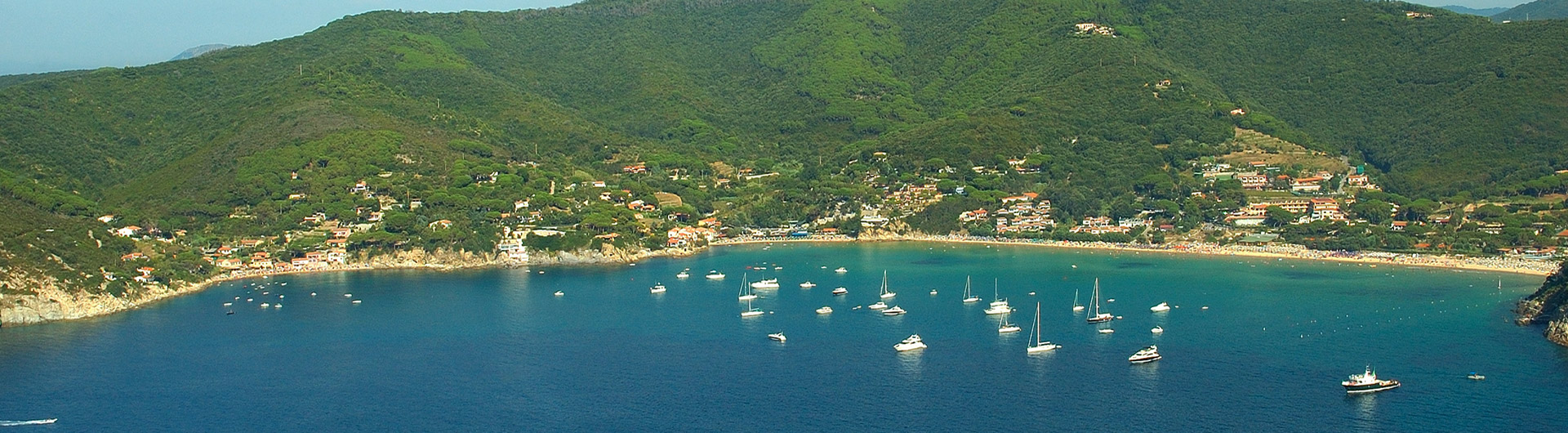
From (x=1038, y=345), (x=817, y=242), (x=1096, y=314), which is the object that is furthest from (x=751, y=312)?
(x=817, y=242)

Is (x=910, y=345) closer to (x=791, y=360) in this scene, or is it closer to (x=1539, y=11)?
(x=791, y=360)

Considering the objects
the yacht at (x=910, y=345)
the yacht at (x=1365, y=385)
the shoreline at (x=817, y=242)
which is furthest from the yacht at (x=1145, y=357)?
the shoreline at (x=817, y=242)

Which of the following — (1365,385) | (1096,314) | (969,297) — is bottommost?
(1365,385)

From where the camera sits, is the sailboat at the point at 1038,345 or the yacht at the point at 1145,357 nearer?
the yacht at the point at 1145,357

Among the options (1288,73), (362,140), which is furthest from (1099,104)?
(362,140)

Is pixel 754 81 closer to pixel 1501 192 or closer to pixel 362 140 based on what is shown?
pixel 362 140

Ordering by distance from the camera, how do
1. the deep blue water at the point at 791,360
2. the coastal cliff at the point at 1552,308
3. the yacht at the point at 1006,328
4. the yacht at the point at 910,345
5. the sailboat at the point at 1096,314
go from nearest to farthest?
the deep blue water at the point at 791,360, the coastal cliff at the point at 1552,308, the yacht at the point at 910,345, the yacht at the point at 1006,328, the sailboat at the point at 1096,314

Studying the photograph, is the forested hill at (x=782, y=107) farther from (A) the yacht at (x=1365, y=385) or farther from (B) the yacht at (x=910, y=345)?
(A) the yacht at (x=1365, y=385)
